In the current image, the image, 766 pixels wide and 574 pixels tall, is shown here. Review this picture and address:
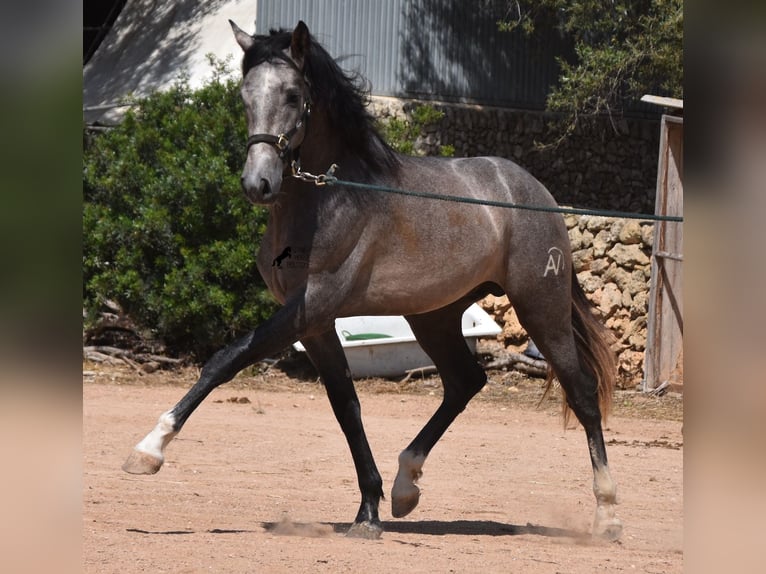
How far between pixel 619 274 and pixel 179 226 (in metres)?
5.00

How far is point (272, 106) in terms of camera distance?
15.6 ft

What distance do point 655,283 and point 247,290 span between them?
4449 mm

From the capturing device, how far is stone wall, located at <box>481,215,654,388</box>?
476 inches

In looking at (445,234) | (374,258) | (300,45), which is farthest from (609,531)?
(300,45)

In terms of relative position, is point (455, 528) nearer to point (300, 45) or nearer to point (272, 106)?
point (272, 106)

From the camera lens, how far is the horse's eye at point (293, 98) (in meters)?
4.83

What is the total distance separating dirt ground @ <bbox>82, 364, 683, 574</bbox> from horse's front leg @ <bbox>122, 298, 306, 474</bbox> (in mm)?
388

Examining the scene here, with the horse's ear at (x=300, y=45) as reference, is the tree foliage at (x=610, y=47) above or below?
above

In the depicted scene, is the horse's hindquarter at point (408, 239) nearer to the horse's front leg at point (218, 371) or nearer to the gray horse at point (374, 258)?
the gray horse at point (374, 258)

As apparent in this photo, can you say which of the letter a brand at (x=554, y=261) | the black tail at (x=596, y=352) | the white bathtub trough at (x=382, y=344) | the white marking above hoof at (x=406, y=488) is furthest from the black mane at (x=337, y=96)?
the white bathtub trough at (x=382, y=344)

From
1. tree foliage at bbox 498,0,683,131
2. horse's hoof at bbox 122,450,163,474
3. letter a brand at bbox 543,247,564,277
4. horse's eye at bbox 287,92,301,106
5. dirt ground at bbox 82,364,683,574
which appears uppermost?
tree foliage at bbox 498,0,683,131

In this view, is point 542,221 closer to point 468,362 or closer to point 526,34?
point 468,362

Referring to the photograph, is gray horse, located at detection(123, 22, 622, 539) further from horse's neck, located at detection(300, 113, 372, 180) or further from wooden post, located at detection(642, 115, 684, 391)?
wooden post, located at detection(642, 115, 684, 391)

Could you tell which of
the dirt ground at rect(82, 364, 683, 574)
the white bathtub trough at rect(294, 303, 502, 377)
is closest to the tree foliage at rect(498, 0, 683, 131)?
the white bathtub trough at rect(294, 303, 502, 377)
